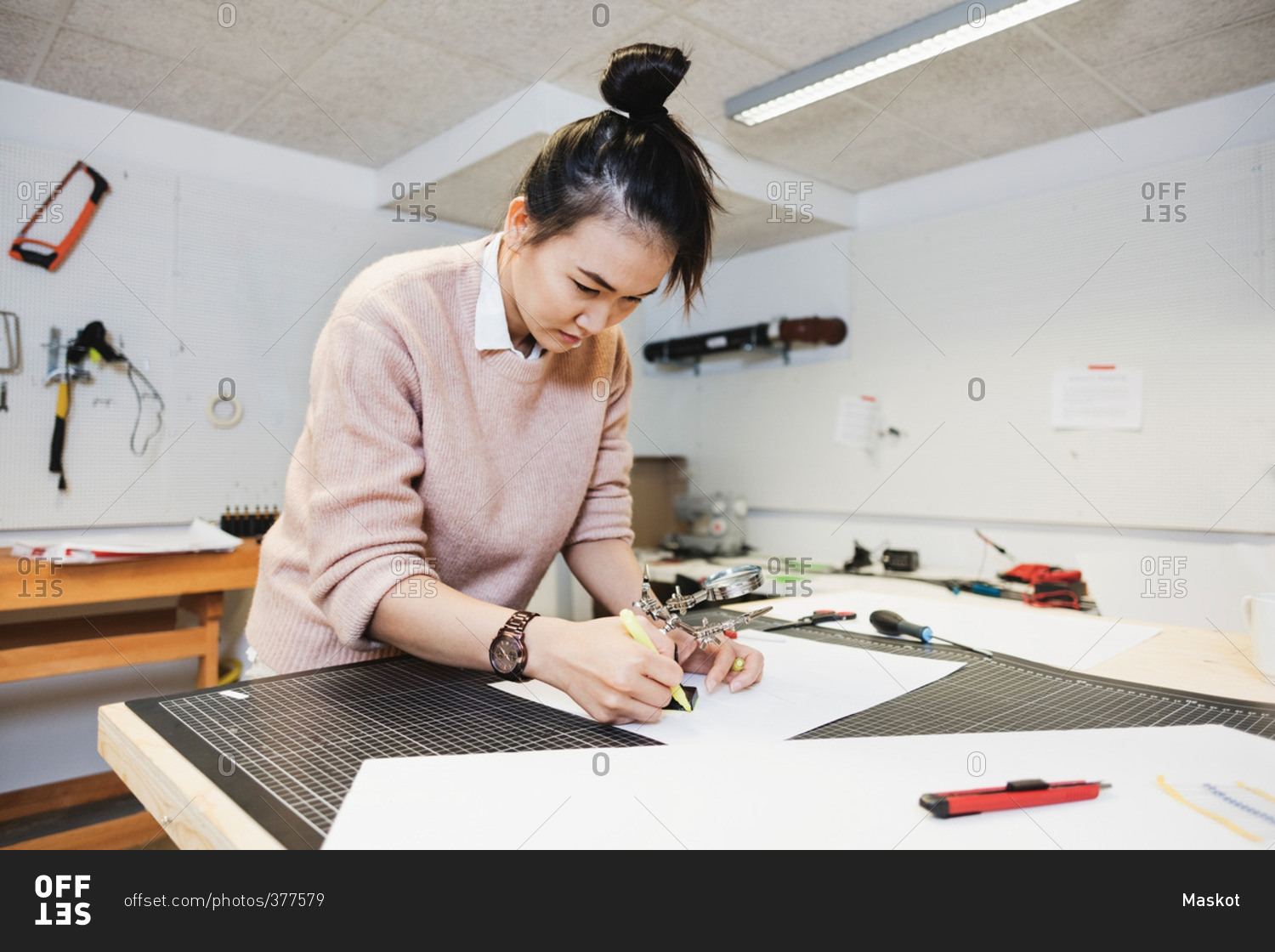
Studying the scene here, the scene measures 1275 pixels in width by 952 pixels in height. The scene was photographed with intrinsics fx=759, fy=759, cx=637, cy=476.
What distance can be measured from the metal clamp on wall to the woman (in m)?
2.28

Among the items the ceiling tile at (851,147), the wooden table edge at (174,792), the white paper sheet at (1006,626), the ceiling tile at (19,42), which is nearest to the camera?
the wooden table edge at (174,792)

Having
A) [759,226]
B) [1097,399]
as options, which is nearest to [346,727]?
[1097,399]

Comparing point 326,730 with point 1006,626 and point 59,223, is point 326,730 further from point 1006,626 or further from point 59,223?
point 59,223

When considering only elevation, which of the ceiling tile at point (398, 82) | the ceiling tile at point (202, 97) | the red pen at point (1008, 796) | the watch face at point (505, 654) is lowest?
the red pen at point (1008, 796)

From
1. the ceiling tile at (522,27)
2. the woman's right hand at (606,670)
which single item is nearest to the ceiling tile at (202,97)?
the ceiling tile at (522,27)

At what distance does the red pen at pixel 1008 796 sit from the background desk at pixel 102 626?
2181 millimetres

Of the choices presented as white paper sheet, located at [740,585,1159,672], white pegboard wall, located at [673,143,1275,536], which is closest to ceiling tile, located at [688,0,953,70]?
white pegboard wall, located at [673,143,1275,536]

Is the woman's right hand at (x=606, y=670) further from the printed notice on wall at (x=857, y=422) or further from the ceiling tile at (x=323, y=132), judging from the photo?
the printed notice on wall at (x=857, y=422)

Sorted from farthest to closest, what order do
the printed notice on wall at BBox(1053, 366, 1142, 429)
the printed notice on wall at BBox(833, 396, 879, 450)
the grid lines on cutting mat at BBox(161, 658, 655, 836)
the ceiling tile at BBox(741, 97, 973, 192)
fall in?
the printed notice on wall at BBox(833, 396, 879, 450) → the ceiling tile at BBox(741, 97, 973, 192) → the printed notice on wall at BBox(1053, 366, 1142, 429) → the grid lines on cutting mat at BBox(161, 658, 655, 836)

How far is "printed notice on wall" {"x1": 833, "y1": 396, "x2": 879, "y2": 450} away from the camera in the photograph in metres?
3.28

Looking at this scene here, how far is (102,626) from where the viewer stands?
2467 mm

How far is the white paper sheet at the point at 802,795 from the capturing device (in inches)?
21.2

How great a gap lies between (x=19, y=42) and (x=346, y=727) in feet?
8.36

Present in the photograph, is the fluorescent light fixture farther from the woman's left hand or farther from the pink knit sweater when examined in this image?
the woman's left hand
